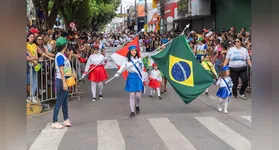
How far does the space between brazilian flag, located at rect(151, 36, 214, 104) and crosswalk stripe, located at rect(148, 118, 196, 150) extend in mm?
1270

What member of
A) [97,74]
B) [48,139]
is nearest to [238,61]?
[97,74]

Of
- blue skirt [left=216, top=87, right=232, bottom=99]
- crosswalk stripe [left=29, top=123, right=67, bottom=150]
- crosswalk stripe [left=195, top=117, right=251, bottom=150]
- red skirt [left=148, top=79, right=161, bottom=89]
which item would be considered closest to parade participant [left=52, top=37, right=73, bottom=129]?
crosswalk stripe [left=29, top=123, right=67, bottom=150]

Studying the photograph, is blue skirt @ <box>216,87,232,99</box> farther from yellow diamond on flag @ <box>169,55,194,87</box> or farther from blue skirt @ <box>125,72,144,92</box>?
blue skirt @ <box>125,72,144,92</box>

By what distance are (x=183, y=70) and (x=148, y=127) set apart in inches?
91.1

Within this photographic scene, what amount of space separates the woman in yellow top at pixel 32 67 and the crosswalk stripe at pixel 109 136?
87.2 inches

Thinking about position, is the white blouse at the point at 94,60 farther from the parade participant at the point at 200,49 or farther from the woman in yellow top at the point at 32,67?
the parade participant at the point at 200,49

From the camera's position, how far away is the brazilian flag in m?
9.45

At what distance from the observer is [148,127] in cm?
771

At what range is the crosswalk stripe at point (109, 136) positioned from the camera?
6.23 meters

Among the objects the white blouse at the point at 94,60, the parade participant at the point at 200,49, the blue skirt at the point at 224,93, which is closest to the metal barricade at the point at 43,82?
the white blouse at the point at 94,60

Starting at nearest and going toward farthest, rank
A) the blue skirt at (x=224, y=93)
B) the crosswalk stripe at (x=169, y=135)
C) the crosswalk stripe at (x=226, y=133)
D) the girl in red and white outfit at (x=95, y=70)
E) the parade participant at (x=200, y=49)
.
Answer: the crosswalk stripe at (x=169, y=135)
the crosswalk stripe at (x=226, y=133)
the blue skirt at (x=224, y=93)
the girl in red and white outfit at (x=95, y=70)
the parade participant at (x=200, y=49)

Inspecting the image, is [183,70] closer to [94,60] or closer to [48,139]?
[94,60]

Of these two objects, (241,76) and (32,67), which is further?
(241,76)
